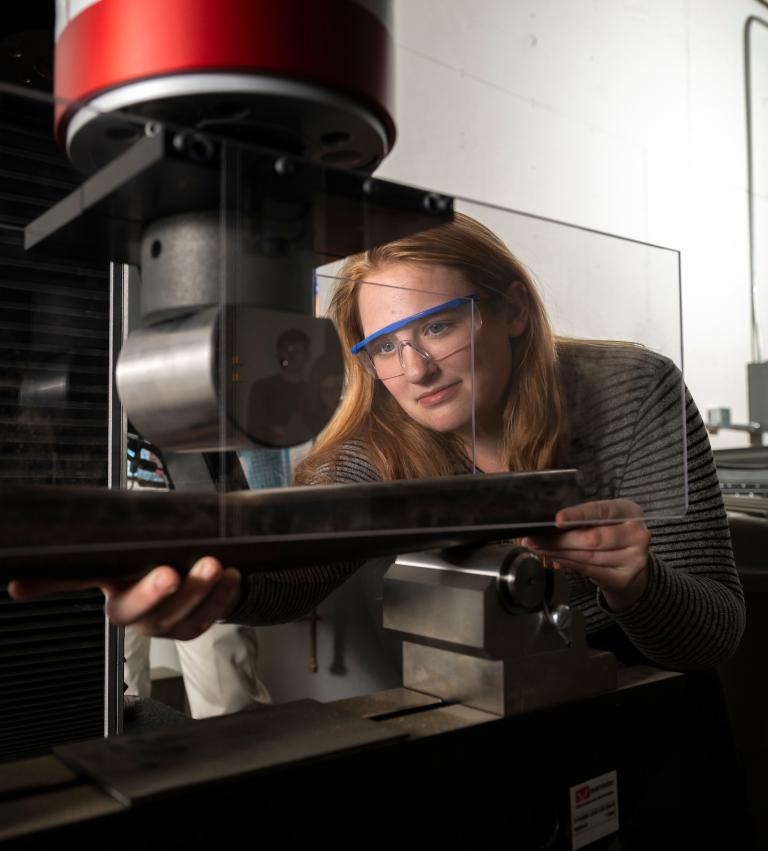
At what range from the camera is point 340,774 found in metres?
0.46

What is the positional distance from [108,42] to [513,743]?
19.4 inches

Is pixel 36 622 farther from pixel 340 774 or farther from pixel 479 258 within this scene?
pixel 479 258

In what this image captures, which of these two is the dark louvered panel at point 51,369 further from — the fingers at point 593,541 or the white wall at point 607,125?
the white wall at point 607,125

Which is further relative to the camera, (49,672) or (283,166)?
(49,672)

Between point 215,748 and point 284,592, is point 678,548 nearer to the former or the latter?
point 284,592

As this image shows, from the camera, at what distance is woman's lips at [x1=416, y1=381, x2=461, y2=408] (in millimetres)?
601

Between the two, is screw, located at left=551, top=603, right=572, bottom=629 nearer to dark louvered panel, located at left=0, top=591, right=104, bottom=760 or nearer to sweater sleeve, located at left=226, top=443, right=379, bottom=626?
sweater sleeve, located at left=226, top=443, right=379, bottom=626

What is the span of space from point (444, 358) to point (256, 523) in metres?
0.21

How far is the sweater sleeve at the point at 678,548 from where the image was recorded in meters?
0.69

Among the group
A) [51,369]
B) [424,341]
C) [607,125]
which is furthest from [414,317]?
[607,125]

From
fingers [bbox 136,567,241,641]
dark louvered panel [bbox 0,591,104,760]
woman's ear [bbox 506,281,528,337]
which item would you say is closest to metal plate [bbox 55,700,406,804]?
fingers [bbox 136,567,241,641]

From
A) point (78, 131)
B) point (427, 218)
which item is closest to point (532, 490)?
point (427, 218)

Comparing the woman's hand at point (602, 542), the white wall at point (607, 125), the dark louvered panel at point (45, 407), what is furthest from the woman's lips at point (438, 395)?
the white wall at point (607, 125)

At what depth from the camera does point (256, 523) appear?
46cm
